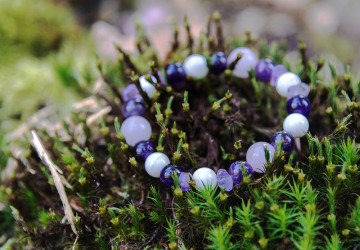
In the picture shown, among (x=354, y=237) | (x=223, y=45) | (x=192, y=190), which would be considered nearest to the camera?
(x=354, y=237)

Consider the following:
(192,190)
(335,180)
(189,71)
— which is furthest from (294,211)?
(189,71)

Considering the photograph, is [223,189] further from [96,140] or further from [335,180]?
[96,140]

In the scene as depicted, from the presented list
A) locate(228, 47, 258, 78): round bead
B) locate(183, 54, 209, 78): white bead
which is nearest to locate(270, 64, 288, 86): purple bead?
locate(228, 47, 258, 78): round bead

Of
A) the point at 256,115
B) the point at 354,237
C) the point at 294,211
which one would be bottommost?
the point at 354,237

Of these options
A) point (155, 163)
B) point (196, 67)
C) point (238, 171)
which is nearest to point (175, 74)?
point (196, 67)

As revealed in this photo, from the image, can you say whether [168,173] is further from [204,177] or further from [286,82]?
[286,82]

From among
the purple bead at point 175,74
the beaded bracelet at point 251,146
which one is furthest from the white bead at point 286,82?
the purple bead at point 175,74
